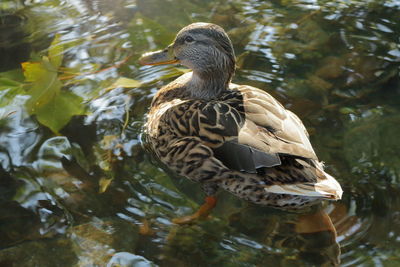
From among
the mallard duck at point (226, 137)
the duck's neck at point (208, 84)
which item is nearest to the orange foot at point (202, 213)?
the mallard duck at point (226, 137)

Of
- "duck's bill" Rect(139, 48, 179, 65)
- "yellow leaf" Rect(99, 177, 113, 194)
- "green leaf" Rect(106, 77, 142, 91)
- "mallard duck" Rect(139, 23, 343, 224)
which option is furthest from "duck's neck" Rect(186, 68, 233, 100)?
"yellow leaf" Rect(99, 177, 113, 194)

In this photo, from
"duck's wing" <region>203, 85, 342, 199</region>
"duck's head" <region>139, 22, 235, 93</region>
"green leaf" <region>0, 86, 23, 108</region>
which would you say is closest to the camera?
"duck's wing" <region>203, 85, 342, 199</region>

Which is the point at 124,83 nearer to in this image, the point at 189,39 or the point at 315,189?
the point at 189,39

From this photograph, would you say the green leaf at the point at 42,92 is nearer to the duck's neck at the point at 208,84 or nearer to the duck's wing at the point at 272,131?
the duck's neck at the point at 208,84

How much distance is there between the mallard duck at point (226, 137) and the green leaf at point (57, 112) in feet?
2.28

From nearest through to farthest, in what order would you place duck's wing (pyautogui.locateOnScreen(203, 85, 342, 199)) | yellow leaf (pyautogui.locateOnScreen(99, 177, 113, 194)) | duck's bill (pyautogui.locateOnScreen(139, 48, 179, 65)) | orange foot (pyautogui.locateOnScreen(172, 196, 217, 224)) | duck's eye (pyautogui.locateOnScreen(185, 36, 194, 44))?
duck's wing (pyautogui.locateOnScreen(203, 85, 342, 199)), orange foot (pyautogui.locateOnScreen(172, 196, 217, 224)), yellow leaf (pyautogui.locateOnScreen(99, 177, 113, 194)), duck's eye (pyautogui.locateOnScreen(185, 36, 194, 44)), duck's bill (pyautogui.locateOnScreen(139, 48, 179, 65))

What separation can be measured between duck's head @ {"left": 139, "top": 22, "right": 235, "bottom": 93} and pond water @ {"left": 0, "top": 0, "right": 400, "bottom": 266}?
57 cm

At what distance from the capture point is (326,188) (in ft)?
12.4

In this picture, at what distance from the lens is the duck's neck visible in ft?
16.0

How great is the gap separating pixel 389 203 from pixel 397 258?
1.64ft

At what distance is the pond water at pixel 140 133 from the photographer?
3859 mm

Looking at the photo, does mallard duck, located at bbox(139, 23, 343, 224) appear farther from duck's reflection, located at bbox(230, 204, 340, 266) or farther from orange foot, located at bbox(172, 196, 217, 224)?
duck's reflection, located at bbox(230, 204, 340, 266)

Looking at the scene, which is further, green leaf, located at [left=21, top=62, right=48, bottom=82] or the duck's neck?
the duck's neck

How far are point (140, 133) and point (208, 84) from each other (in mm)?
747
